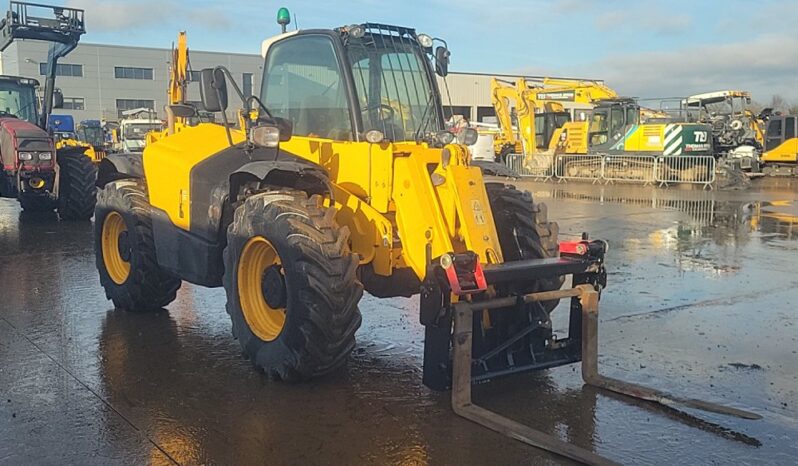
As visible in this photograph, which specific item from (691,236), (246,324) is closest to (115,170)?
(246,324)

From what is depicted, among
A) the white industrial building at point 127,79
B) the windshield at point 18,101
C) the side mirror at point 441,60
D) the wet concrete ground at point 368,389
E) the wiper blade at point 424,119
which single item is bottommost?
the wet concrete ground at point 368,389

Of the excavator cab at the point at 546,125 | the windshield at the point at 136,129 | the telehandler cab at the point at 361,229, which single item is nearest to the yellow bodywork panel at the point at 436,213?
the telehandler cab at the point at 361,229

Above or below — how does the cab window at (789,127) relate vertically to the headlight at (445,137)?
above

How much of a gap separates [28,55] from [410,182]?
193 feet

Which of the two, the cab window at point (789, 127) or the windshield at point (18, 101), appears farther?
the cab window at point (789, 127)

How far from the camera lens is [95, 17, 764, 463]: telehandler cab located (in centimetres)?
461

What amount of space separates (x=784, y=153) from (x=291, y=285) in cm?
2888

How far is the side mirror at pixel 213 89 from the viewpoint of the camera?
5316mm

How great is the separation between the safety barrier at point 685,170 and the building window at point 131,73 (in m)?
49.6

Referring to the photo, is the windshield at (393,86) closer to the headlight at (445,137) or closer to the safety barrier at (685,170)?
the headlight at (445,137)

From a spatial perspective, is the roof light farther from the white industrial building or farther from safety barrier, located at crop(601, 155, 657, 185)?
the white industrial building

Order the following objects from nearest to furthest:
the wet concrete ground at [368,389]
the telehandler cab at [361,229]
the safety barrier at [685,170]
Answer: the wet concrete ground at [368,389], the telehandler cab at [361,229], the safety barrier at [685,170]

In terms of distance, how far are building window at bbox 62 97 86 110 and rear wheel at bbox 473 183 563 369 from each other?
60257 millimetres

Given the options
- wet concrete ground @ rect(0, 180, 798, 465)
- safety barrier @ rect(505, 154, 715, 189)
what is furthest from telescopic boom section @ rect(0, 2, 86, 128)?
safety barrier @ rect(505, 154, 715, 189)
